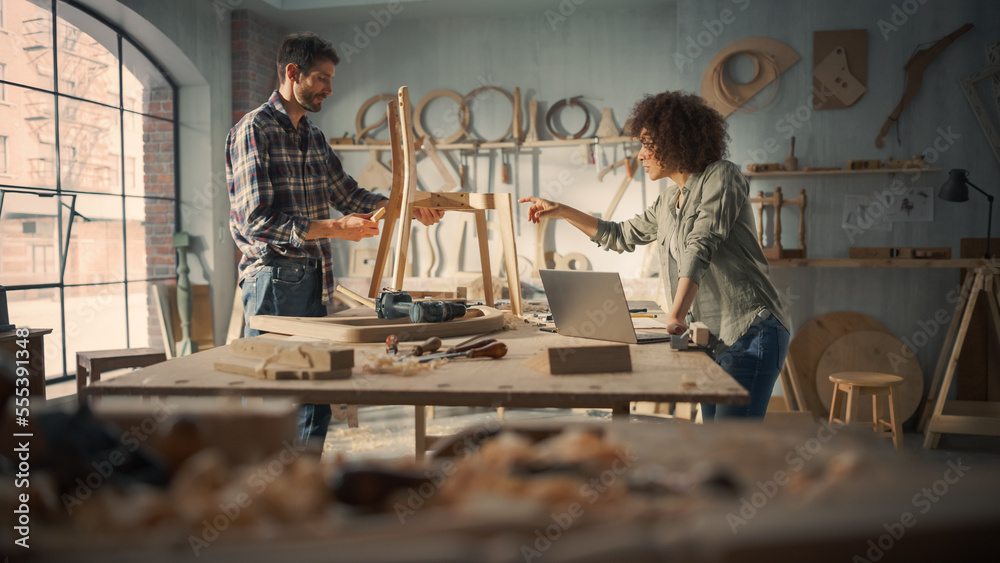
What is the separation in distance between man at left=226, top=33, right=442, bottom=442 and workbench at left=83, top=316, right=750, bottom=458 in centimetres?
90

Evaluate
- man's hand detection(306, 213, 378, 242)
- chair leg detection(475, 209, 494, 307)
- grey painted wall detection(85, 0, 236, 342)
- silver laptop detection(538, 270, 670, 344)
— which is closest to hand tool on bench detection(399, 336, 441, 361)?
silver laptop detection(538, 270, 670, 344)

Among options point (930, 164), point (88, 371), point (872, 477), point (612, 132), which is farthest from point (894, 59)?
point (88, 371)

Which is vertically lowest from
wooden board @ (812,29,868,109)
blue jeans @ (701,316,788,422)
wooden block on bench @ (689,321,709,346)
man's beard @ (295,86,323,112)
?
blue jeans @ (701,316,788,422)

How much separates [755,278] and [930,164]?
3037mm

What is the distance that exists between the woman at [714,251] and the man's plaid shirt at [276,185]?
128cm

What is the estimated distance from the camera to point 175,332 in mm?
4934

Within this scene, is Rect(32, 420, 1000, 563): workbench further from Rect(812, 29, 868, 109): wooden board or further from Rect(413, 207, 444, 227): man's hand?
Rect(812, 29, 868, 109): wooden board

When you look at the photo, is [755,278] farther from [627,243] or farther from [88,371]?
[88,371]

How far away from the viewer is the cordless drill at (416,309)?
2.11 meters

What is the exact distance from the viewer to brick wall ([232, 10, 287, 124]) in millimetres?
5223

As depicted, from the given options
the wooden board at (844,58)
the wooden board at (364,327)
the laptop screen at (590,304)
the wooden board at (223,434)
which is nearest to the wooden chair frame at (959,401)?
the wooden board at (844,58)

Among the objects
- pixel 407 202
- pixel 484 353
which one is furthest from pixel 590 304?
pixel 407 202

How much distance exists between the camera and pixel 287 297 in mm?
2609

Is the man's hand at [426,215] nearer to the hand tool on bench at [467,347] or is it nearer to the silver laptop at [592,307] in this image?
the silver laptop at [592,307]
